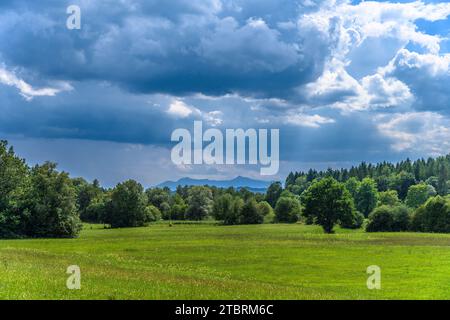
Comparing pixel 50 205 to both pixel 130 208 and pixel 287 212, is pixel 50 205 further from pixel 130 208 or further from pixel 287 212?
pixel 287 212

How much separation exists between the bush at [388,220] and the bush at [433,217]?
263cm

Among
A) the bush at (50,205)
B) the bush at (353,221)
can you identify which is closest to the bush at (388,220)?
the bush at (353,221)

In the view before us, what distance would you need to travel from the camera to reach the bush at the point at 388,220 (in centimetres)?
12269

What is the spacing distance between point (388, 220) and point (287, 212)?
170 feet

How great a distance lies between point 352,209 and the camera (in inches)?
4555

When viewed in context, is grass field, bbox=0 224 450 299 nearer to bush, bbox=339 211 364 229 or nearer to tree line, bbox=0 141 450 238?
tree line, bbox=0 141 450 238

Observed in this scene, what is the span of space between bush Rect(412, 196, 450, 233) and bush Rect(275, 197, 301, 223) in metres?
54.0

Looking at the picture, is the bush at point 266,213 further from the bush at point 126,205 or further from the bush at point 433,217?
the bush at point 433,217
